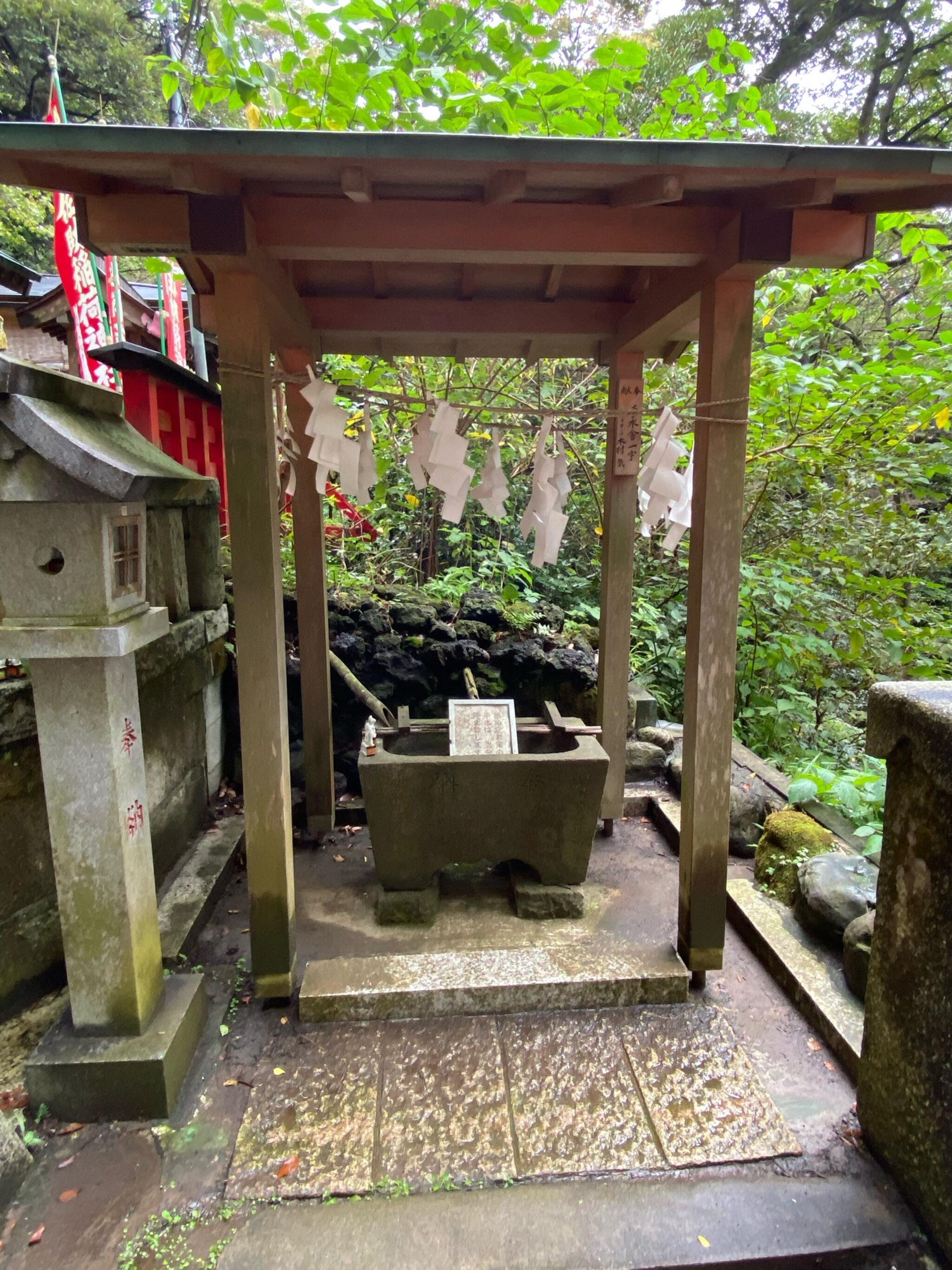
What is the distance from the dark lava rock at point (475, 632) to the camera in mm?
6078

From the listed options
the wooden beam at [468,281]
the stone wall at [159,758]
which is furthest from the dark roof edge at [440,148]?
the stone wall at [159,758]

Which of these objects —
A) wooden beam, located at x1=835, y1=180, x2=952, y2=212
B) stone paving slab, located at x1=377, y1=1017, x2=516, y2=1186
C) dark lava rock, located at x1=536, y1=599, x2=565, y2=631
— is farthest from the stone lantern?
dark lava rock, located at x1=536, y1=599, x2=565, y2=631

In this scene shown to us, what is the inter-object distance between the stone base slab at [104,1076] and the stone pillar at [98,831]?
7 cm

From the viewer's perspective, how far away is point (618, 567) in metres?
4.94

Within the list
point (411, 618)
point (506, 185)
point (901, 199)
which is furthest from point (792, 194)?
point (411, 618)

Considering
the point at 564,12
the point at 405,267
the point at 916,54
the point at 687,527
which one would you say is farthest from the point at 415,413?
the point at 916,54

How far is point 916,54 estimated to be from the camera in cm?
1311

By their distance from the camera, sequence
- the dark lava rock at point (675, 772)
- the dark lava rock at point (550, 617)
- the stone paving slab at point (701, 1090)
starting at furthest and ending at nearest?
the dark lava rock at point (550, 617) → the dark lava rock at point (675, 772) → the stone paving slab at point (701, 1090)

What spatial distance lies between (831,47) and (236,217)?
17260 millimetres

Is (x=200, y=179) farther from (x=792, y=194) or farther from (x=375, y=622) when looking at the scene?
(x=375, y=622)

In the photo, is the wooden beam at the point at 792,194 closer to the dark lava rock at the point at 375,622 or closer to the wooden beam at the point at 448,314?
the wooden beam at the point at 448,314

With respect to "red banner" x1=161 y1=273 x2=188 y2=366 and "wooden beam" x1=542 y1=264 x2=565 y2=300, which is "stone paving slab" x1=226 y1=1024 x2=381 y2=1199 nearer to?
"wooden beam" x1=542 y1=264 x2=565 y2=300

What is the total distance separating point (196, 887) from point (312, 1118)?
180cm

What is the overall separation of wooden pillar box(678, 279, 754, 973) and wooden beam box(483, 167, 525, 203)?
3.52ft
